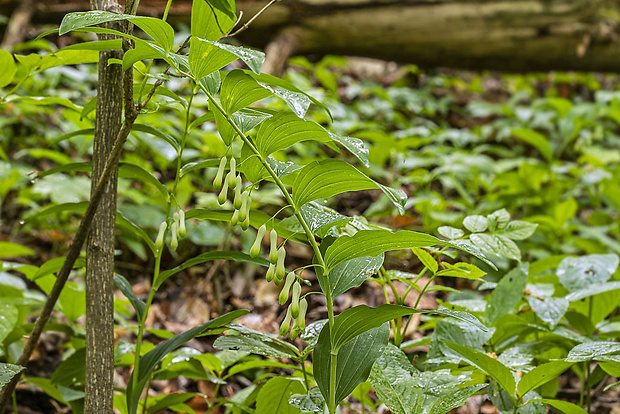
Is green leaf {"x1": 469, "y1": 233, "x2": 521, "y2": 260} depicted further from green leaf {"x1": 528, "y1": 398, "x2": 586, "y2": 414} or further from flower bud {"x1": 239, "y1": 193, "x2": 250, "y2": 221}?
flower bud {"x1": 239, "y1": 193, "x2": 250, "y2": 221}

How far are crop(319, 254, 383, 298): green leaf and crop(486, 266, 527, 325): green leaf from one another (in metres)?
0.50

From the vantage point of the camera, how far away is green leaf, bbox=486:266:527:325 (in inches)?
55.9

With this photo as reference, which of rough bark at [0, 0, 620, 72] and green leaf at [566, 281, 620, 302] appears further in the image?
rough bark at [0, 0, 620, 72]

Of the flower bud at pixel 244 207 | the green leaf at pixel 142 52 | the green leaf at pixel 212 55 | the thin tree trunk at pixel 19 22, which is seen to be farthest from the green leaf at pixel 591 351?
the thin tree trunk at pixel 19 22

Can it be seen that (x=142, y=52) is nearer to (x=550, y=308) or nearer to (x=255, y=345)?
(x=255, y=345)

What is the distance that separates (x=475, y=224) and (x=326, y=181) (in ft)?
2.07

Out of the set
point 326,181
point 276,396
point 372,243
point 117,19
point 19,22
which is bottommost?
point 276,396

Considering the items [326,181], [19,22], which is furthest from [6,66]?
[19,22]

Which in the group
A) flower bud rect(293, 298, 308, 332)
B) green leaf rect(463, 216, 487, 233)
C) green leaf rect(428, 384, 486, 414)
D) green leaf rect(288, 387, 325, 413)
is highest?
green leaf rect(463, 216, 487, 233)

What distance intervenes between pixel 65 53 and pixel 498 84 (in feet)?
19.8

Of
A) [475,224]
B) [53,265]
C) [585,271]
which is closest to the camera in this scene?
[53,265]

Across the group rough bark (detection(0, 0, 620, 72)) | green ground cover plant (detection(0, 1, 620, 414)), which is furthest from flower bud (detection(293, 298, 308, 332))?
rough bark (detection(0, 0, 620, 72))

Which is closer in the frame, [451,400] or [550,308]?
[451,400]

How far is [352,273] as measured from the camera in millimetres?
1107
